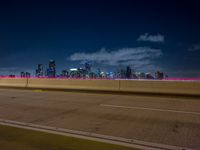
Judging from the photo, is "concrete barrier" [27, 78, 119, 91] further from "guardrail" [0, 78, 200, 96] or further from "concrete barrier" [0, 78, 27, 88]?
"concrete barrier" [0, 78, 27, 88]

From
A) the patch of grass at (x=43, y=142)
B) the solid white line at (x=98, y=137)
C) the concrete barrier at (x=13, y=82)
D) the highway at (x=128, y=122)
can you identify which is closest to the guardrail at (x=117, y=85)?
→ the concrete barrier at (x=13, y=82)

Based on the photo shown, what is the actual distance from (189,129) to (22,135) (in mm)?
4256

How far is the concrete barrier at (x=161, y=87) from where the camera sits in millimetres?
15375

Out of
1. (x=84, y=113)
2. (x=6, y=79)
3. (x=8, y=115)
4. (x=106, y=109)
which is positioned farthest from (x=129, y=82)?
(x=6, y=79)

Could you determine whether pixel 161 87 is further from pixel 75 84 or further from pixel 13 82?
pixel 13 82

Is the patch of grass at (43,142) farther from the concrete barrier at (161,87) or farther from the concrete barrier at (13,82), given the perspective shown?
the concrete barrier at (13,82)

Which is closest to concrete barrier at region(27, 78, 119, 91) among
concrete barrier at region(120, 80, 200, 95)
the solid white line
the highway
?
concrete barrier at region(120, 80, 200, 95)

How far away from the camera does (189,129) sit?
6.71 meters

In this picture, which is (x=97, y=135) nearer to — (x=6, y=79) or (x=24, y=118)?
(x=24, y=118)

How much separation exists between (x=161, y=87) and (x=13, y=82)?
14.4 meters

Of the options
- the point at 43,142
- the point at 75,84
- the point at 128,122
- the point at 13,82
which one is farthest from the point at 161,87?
the point at 13,82

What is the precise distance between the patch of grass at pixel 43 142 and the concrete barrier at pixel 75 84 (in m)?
12.0

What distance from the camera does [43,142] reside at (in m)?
5.60

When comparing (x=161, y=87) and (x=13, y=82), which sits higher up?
(x=13, y=82)
